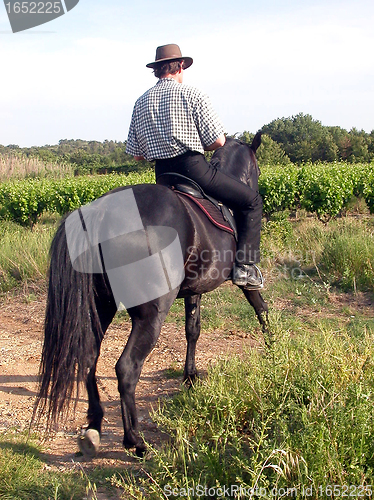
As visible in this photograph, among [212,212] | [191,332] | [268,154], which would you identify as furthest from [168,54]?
[268,154]

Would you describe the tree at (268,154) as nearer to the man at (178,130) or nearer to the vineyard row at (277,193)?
the vineyard row at (277,193)

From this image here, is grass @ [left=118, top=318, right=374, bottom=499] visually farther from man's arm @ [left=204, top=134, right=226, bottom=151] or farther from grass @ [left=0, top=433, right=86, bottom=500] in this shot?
man's arm @ [left=204, top=134, right=226, bottom=151]

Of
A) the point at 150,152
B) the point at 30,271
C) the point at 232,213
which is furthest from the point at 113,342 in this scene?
the point at 30,271

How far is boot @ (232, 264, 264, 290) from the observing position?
4148 mm

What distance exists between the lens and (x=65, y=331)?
2979mm

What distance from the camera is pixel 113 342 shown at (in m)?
5.53

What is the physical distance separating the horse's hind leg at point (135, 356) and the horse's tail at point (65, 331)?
25cm

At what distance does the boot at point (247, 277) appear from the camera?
4148 mm

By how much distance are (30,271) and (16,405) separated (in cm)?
429

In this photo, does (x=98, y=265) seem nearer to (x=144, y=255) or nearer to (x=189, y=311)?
(x=144, y=255)

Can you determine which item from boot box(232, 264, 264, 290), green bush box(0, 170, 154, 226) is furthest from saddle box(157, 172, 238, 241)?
green bush box(0, 170, 154, 226)

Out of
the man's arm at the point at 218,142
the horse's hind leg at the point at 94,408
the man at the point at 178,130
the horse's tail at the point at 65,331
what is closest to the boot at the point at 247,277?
the man at the point at 178,130

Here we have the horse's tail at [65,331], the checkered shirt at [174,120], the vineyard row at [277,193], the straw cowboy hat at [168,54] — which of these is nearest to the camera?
the horse's tail at [65,331]

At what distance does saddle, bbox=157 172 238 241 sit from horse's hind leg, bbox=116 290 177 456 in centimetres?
89
